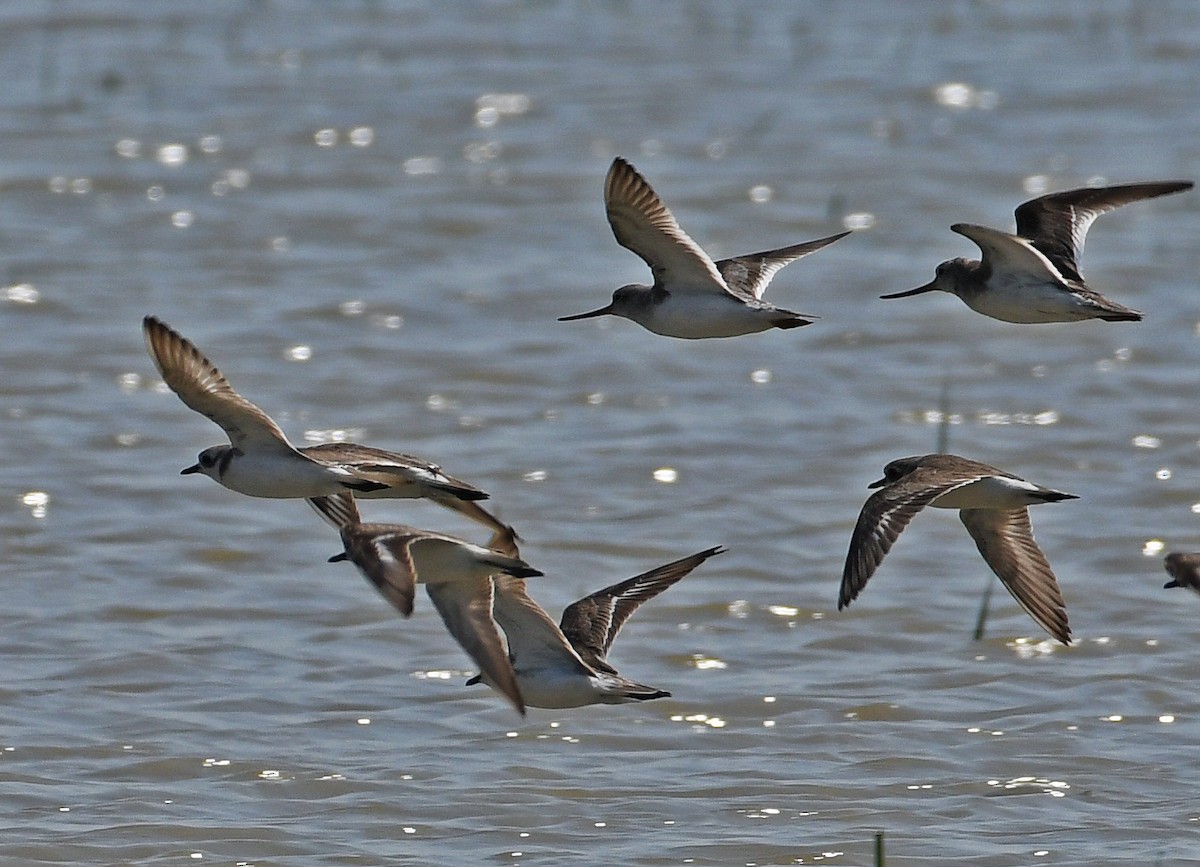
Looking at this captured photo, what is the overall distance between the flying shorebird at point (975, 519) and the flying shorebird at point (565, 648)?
579mm

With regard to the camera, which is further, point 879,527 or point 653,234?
point 653,234

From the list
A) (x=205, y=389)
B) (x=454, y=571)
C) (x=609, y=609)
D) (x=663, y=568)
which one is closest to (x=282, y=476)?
(x=205, y=389)

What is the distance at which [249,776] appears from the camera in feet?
28.4

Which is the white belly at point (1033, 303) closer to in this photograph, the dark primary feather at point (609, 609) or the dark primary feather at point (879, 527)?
the dark primary feather at point (879, 527)

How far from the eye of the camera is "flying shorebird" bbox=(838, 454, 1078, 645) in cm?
737

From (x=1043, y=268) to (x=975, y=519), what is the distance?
104cm

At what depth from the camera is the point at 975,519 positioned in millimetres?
8727

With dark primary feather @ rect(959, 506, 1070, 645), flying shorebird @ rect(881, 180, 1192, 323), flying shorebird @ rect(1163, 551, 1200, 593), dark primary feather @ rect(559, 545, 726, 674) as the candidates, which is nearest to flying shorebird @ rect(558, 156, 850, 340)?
flying shorebird @ rect(881, 180, 1192, 323)

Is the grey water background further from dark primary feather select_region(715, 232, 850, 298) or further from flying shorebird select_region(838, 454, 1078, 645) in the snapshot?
dark primary feather select_region(715, 232, 850, 298)

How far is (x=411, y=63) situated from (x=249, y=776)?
12475mm

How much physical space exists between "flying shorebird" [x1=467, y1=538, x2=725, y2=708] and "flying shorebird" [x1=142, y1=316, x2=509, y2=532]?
0.42m

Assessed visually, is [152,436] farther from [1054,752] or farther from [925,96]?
[925,96]

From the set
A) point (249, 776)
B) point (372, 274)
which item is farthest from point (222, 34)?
point (249, 776)

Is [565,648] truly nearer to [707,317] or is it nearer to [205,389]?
[707,317]
